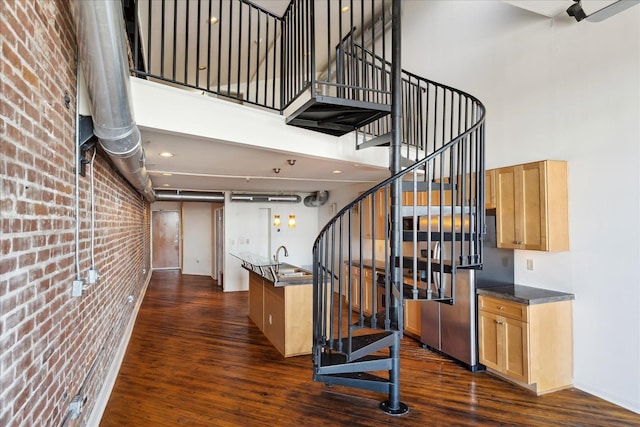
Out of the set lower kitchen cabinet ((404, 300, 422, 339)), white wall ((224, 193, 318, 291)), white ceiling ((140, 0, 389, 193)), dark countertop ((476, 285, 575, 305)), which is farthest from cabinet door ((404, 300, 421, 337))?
white wall ((224, 193, 318, 291))

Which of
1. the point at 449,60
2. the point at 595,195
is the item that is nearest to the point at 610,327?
the point at 595,195

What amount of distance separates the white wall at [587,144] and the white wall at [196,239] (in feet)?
28.4

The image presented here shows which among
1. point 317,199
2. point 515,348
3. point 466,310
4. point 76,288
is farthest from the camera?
point 317,199

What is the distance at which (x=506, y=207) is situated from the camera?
368cm

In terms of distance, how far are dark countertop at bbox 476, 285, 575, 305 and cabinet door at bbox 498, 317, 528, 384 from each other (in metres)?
0.21

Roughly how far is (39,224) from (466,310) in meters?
3.66

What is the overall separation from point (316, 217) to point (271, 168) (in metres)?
4.09

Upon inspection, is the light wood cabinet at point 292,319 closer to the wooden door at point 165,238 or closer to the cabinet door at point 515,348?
the cabinet door at point 515,348

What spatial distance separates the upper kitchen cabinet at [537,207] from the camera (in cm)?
331

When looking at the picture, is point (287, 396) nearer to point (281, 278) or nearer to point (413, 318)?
point (281, 278)

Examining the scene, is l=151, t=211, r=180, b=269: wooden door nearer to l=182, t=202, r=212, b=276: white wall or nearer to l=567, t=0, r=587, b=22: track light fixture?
l=182, t=202, r=212, b=276: white wall

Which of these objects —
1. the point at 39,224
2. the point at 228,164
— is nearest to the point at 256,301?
the point at 228,164

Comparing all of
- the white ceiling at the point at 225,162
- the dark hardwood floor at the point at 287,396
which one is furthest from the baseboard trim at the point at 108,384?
the white ceiling at the point at 225,162

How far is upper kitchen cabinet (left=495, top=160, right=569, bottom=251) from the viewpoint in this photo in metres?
3.31
